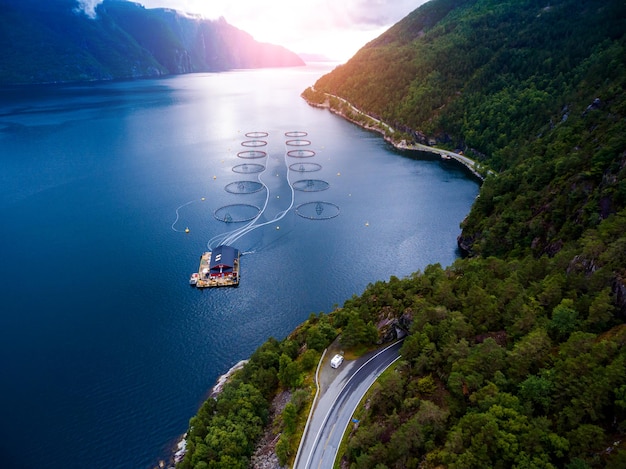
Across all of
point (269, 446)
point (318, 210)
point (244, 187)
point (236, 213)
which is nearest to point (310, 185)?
point (318, 210)

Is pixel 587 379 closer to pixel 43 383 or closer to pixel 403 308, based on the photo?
pixel 403 308

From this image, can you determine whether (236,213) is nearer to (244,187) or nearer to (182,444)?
(244,187)

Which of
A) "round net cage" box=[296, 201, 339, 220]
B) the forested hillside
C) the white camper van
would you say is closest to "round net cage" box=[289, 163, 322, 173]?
"round net cage" box=[296, 201, 339, 220]

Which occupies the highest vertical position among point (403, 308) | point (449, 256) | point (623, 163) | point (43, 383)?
point (623, 163)

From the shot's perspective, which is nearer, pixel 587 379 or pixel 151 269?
pixel 587 379

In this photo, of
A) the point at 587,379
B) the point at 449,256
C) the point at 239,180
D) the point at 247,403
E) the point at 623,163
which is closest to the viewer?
the point at 587,379

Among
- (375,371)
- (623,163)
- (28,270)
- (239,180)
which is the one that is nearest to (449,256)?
(623,163)
